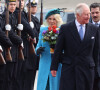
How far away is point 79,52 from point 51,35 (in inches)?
52.6

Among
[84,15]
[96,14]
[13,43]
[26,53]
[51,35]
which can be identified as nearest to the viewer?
[84,15]

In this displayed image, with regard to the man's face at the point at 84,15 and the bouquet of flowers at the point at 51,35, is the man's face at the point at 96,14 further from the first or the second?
the man's face at the point at 84,15

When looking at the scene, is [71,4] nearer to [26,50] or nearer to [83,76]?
[26,50]

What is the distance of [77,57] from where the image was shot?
6035 millimetres

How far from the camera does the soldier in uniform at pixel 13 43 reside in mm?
8195

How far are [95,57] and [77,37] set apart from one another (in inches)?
15.0

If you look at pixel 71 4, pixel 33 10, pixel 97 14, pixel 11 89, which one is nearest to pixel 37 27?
pixel 33 10

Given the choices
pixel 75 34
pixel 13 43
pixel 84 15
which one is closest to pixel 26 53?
pixel 13 43

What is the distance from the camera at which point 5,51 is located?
8.05 m

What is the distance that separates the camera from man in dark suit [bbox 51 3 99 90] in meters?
6.04

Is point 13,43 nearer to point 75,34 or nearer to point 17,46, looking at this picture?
point 17,46

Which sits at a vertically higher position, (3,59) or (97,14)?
(97,14)

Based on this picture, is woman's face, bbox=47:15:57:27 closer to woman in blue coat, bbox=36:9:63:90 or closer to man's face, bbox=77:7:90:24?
woman in blue coat, bbox=36:9:63:90

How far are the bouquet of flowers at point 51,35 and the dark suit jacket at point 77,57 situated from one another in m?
1.09
